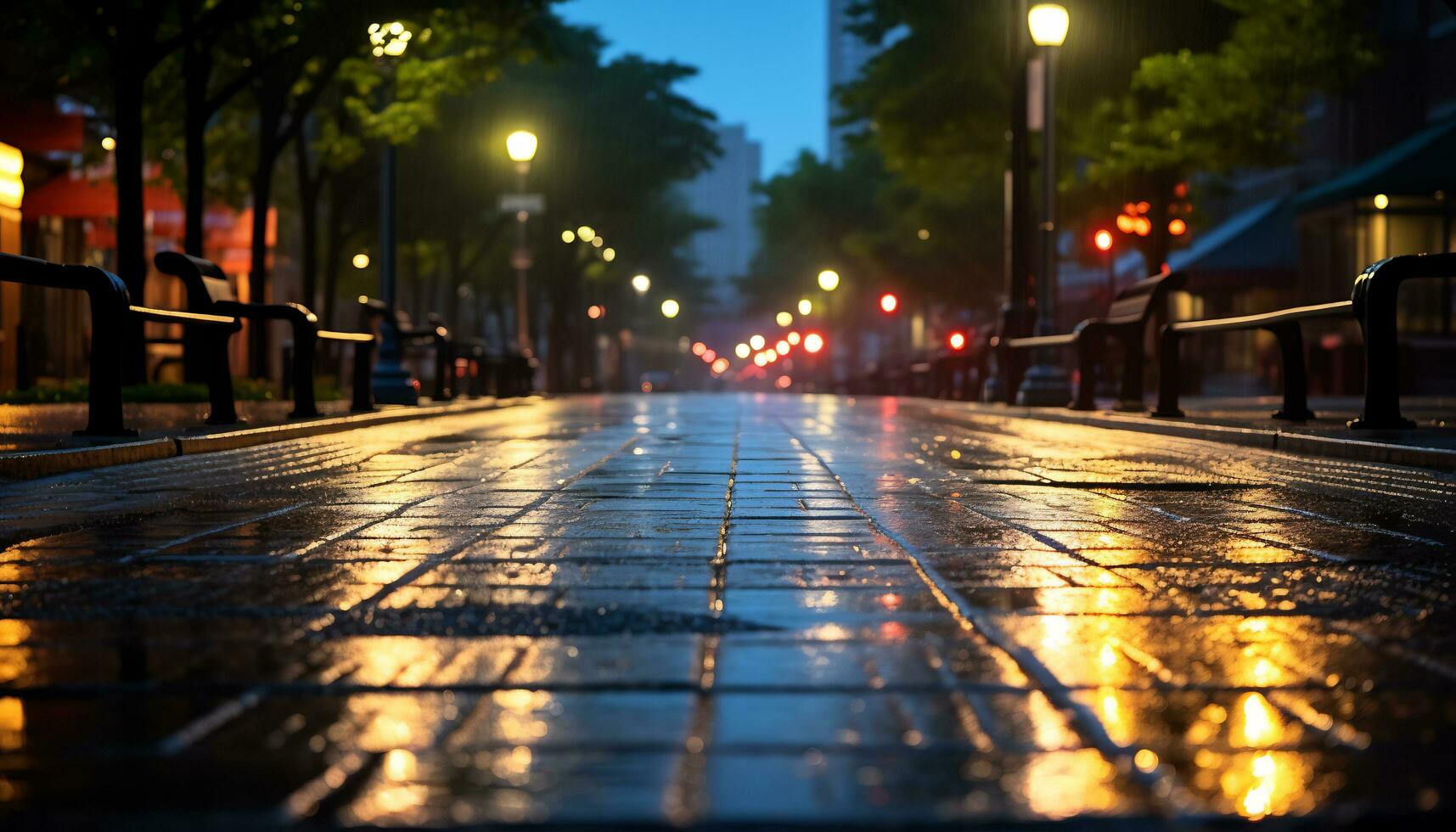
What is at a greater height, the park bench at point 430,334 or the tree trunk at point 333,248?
the tree trunk at point 333,248

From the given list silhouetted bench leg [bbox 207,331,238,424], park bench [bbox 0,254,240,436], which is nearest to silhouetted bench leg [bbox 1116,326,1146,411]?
silhouetted bench leg [bbox 207,331,238,424]

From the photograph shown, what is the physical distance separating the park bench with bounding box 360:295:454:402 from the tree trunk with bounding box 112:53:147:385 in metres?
2.90

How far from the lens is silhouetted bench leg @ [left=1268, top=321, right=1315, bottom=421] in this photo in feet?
52.3

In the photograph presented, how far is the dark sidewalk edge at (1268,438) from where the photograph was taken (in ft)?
37.8

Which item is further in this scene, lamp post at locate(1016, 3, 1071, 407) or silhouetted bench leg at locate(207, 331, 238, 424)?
lamp post at locate(1016, 3, 1071, 407)

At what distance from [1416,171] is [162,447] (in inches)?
1168

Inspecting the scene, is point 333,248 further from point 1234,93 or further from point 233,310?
point 233,310

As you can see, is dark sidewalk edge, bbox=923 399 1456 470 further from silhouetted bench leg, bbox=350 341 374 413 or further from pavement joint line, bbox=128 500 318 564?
silhouetted bench leg, bbox=350 341 374 413

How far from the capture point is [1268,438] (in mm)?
14359

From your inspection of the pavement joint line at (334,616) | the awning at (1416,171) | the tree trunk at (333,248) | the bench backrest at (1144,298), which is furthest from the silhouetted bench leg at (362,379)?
the awning at (1416,171)

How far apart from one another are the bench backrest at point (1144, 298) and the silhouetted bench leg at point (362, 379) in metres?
8.96

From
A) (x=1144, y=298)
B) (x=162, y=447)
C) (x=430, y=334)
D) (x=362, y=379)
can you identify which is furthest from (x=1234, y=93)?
(x=162, y=447)

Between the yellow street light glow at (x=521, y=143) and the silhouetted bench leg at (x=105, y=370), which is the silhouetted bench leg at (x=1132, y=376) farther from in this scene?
the yellow street light glow at (x=521, y=143)

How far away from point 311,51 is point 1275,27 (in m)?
15.5
